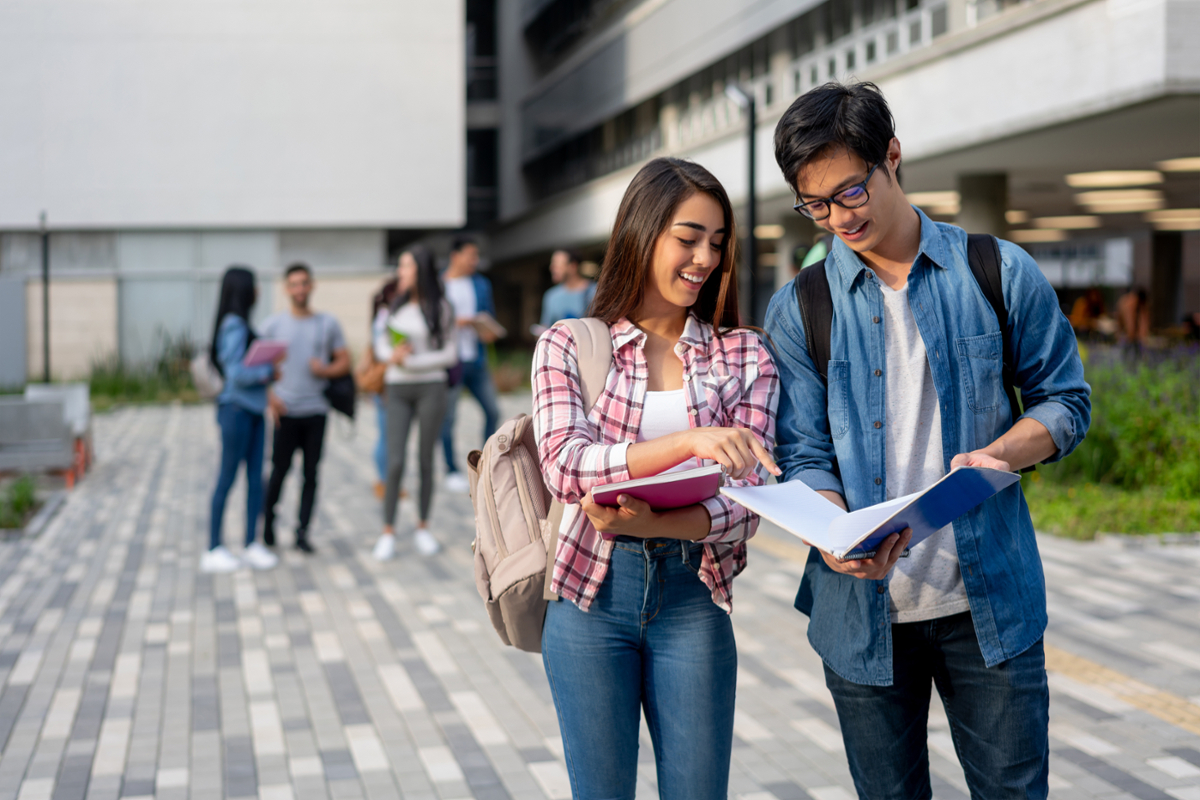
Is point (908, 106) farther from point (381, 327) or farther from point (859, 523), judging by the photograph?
point (859, 523)

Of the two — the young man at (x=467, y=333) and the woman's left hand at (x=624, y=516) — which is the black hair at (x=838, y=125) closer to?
the woman's left hand at (x=624, y=516)

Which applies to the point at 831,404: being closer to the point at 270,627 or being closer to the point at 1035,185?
the point at 270,627

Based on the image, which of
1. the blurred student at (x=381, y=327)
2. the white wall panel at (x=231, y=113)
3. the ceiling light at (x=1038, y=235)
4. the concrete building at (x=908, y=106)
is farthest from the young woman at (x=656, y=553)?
the ceiling light at (x=1038, y=235)

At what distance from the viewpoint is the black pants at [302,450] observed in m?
7.96

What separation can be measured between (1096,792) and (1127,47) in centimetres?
1019

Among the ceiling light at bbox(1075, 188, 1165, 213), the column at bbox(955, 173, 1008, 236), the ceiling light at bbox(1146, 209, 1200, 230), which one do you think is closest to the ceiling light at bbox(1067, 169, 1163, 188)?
the ceiling light at bbox(1075, 188, 1165, 213)

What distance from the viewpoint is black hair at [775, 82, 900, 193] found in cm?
234

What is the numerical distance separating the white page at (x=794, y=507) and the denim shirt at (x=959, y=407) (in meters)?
0.15

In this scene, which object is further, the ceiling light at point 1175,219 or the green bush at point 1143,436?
the ceiling light at point 1175,219

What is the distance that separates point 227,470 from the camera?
7.53 metres

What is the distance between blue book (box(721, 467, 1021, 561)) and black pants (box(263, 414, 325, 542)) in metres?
6.09

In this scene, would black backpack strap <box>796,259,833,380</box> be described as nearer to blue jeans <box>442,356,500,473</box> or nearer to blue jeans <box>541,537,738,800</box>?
blue jeans <box>541,537,738,800</box>

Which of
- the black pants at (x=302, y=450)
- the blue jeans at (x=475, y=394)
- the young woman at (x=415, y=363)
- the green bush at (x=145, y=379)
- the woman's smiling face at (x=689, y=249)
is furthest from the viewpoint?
the green bush at (x=145, y=379)

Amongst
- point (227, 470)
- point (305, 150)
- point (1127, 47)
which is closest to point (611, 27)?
point (305, 150)
